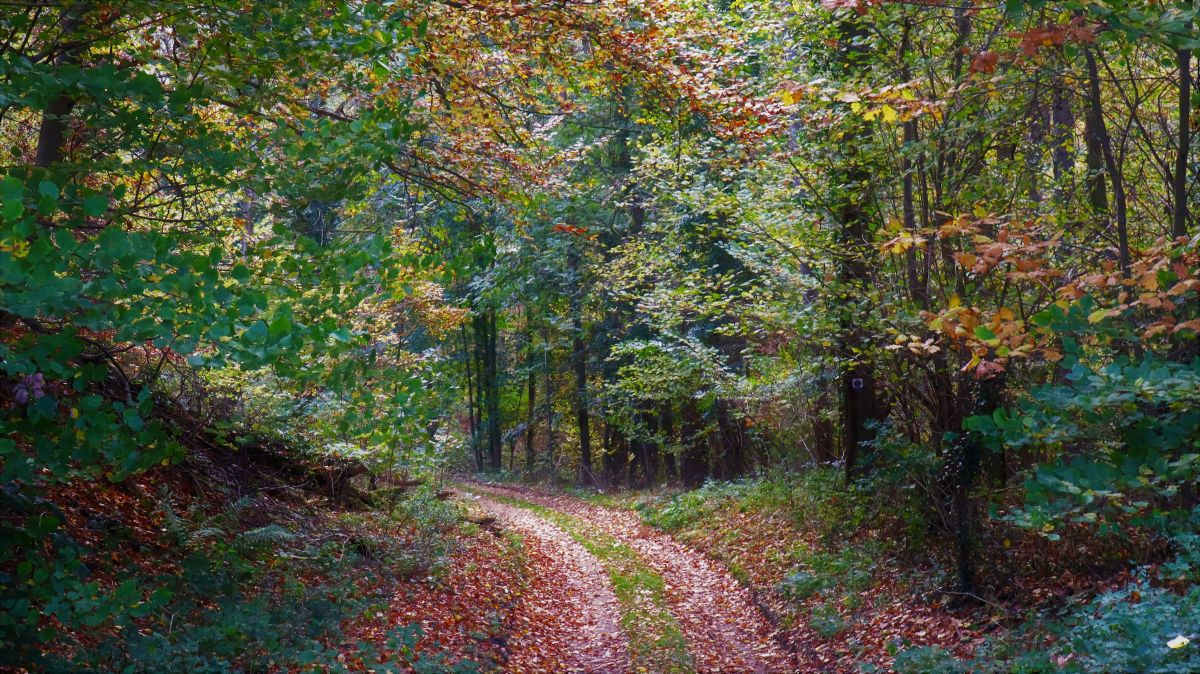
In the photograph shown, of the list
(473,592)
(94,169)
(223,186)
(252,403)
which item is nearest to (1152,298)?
(223,186)

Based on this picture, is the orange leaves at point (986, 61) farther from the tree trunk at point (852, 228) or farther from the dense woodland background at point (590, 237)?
the tree trunk at point (852, 228)

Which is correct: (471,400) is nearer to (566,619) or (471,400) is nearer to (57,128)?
(566,619)

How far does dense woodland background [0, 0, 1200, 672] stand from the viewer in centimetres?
446

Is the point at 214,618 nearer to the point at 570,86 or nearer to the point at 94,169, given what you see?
the point at 94,169

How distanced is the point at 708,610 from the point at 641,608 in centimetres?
92

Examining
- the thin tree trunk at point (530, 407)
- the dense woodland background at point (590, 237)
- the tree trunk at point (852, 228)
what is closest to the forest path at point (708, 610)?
the dense woodland background at point (590, 237)

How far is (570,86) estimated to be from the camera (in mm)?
9695

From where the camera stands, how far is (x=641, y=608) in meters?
11.2

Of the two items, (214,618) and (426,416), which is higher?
(426,416)

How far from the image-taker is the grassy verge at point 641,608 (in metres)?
8.83

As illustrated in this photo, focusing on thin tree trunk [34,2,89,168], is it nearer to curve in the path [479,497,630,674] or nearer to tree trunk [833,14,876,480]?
curve in the path [479,497,630,674]

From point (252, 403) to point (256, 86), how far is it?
6.17m

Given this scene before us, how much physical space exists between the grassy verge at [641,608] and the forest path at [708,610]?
0.14 m

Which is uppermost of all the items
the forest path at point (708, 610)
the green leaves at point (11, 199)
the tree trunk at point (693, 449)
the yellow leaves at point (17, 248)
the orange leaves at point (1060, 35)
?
the orange leaves at point (1060, 35)
